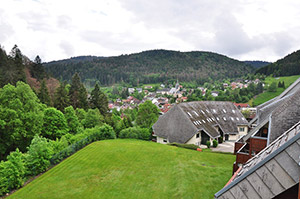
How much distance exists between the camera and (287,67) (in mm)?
117000

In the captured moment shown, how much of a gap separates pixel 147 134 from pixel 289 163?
3363cm

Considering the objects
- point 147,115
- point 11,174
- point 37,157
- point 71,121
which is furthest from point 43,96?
point 11,174

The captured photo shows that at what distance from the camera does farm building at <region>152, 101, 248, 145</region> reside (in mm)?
33031

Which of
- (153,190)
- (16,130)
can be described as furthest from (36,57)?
(153,190)

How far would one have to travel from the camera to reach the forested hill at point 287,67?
375ft

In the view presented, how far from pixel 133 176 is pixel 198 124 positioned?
19184 millimetres

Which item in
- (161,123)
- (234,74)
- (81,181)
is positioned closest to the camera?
(81,181)

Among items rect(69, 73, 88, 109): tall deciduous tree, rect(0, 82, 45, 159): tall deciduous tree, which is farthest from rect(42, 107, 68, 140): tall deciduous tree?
rect(69, 73, 88, 109): tall deciduous tree

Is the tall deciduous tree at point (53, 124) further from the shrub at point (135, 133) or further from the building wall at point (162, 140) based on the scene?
the building wall at point (162, 140)

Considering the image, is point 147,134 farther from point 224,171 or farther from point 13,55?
point 13,55

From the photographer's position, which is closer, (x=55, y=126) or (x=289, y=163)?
(x=289, y=163)

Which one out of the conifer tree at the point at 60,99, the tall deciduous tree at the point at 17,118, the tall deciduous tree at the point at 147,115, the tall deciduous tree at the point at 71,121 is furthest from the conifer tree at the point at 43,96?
the tall deciduous tree at the point at 147,115

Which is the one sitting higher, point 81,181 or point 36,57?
point 36,57

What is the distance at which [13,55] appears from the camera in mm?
49156
